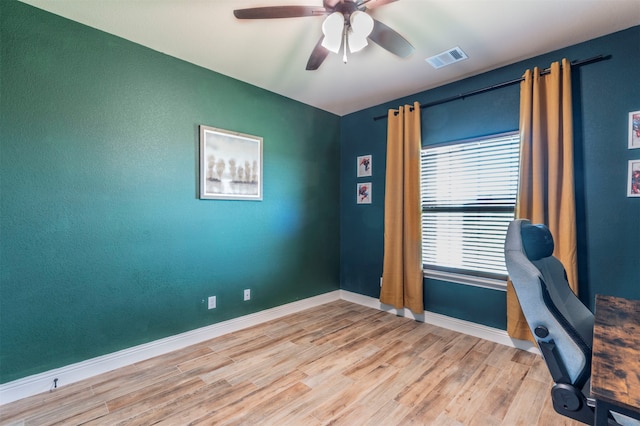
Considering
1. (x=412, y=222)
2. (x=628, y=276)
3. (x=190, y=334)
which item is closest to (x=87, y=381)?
(x=190, y=334)

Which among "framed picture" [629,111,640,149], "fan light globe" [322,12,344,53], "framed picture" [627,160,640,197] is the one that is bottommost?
"framed picture" [627,160,640,197]

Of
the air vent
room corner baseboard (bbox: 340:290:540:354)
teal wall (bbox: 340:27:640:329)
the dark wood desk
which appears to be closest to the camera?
the dark wood desk

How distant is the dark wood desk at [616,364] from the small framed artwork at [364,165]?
2.64m

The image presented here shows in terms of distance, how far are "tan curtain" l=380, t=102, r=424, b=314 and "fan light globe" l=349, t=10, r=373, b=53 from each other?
160cm

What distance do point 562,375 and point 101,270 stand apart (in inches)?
112

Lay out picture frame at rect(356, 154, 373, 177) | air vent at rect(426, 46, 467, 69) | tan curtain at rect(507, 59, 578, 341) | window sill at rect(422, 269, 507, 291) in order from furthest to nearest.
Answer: picture frame at rect(356, 154, 373, 177) → window sill at rect(422, 269, 507, 291) → air vent at rect(426, 46, 467, 69) → tan curtain at rect(507, 59, 578, 341)

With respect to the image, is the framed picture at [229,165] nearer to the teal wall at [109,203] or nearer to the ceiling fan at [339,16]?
the teal wall at [109,203]

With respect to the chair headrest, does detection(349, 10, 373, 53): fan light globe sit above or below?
above

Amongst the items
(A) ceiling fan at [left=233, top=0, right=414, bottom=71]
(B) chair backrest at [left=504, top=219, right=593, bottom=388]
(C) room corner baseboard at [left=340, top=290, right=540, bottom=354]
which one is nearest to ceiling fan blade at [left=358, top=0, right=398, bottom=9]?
(A) ceiling fan at [left=233, top=0, right=414, bottom=71]

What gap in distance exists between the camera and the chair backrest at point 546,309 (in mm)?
1166

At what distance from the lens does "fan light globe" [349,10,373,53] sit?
159 cm

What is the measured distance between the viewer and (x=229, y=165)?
2848 mm

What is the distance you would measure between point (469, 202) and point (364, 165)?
4.48ft

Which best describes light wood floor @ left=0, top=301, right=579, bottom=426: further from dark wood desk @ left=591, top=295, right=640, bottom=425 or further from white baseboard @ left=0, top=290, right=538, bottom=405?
dark wood desk @ left=591, top=295, right=640, bottom=425
